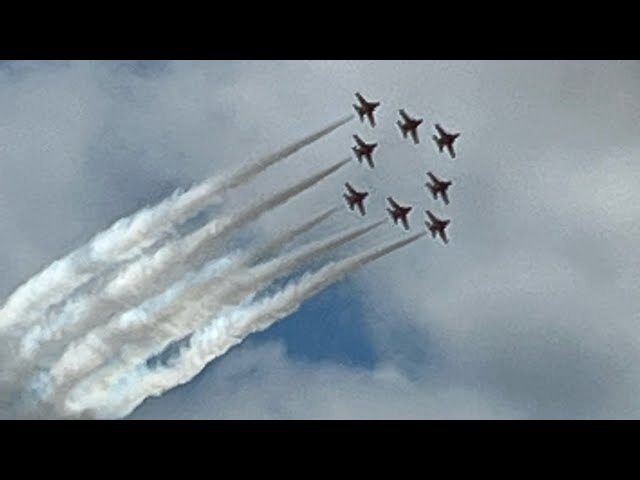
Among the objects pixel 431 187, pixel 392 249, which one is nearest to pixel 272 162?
pixel 392 249
